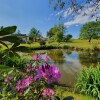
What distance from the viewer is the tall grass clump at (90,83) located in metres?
8.29

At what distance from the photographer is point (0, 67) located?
851mm

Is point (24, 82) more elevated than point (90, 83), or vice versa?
point (90, 83)

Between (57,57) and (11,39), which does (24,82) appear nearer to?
(11,39)

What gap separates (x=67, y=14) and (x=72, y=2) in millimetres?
496

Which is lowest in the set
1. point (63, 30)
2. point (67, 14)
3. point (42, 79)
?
point (42, 79)

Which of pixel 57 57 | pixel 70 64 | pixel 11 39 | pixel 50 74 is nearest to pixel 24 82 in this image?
pixel 50 74

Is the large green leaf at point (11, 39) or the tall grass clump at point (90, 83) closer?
the large green leaf at point (11, 39)

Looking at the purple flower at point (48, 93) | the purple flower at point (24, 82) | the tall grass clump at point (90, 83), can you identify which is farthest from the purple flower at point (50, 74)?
the tall grass clump at point (90, 83)

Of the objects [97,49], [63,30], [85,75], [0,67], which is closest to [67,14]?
[85,75]

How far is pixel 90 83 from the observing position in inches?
350

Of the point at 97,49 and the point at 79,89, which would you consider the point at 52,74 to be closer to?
the point at 79,89

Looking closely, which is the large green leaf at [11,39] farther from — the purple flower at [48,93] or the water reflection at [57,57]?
the water reflection at [57,57]

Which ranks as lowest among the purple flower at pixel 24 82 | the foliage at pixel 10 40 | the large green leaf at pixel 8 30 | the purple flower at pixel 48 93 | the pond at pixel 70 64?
the purple flower at pixel 48 93

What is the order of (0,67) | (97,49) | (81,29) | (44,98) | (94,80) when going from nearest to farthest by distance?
1. (0,67)
2. (44,98)
3. (94,80)
4. (97,49)
5. (81,29)
